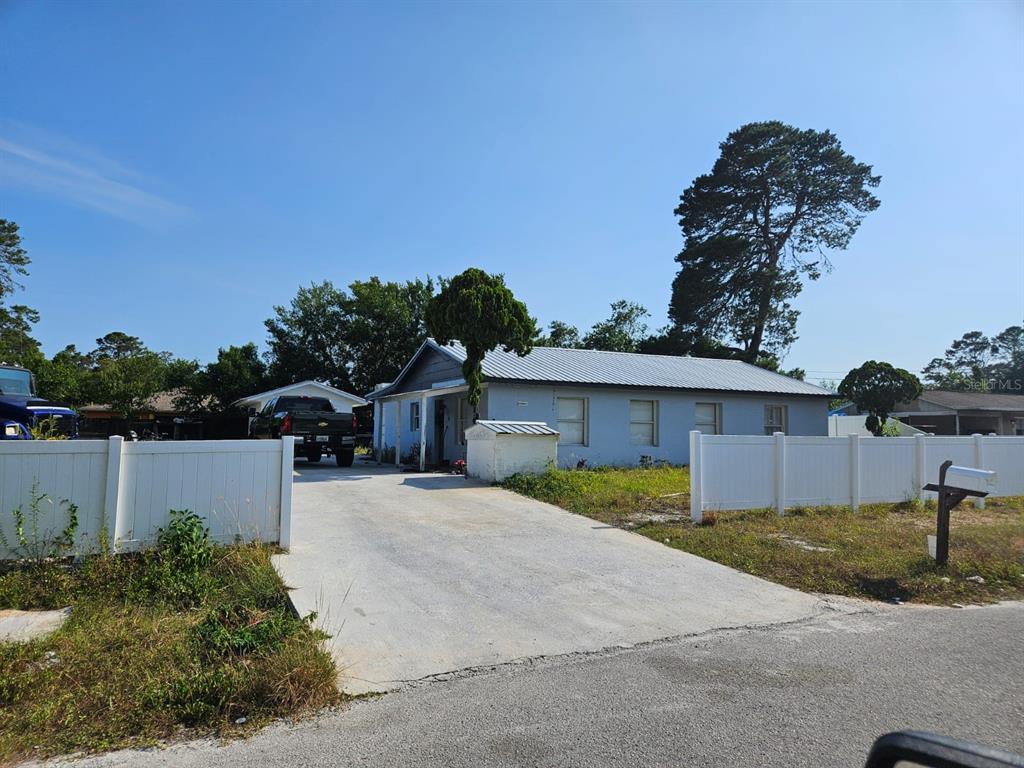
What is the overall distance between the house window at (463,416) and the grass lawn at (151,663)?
1373 cm

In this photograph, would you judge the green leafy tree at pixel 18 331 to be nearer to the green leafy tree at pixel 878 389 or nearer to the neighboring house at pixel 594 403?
the neighboring house at pixel 594 403

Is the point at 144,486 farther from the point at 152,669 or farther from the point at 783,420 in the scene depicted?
the point at 783,420

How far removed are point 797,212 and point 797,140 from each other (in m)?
4.57

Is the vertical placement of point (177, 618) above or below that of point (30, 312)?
below

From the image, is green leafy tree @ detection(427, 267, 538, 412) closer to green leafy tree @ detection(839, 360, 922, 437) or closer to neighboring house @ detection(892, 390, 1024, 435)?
green leafy tree @ detection(839, 360, 922, 437)

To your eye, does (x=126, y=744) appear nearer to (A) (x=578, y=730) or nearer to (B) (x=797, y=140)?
(A) (x=578, y=730)

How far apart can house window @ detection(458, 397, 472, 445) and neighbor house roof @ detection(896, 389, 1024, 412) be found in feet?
75.5

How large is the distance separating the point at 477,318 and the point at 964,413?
2909 cm

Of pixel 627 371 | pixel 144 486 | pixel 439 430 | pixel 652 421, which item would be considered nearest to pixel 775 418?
pixel 652 421

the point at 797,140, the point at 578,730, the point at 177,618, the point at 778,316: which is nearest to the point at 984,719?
the point at 578,730

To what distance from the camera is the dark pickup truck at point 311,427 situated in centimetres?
1750

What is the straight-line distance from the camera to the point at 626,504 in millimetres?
11586

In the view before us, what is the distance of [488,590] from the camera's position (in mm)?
6430

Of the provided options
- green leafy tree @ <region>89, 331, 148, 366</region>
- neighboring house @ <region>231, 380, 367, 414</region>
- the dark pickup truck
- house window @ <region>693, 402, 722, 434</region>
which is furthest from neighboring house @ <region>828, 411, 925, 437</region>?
green leafy tree @ <region>89, 331, 148, 366</region>
